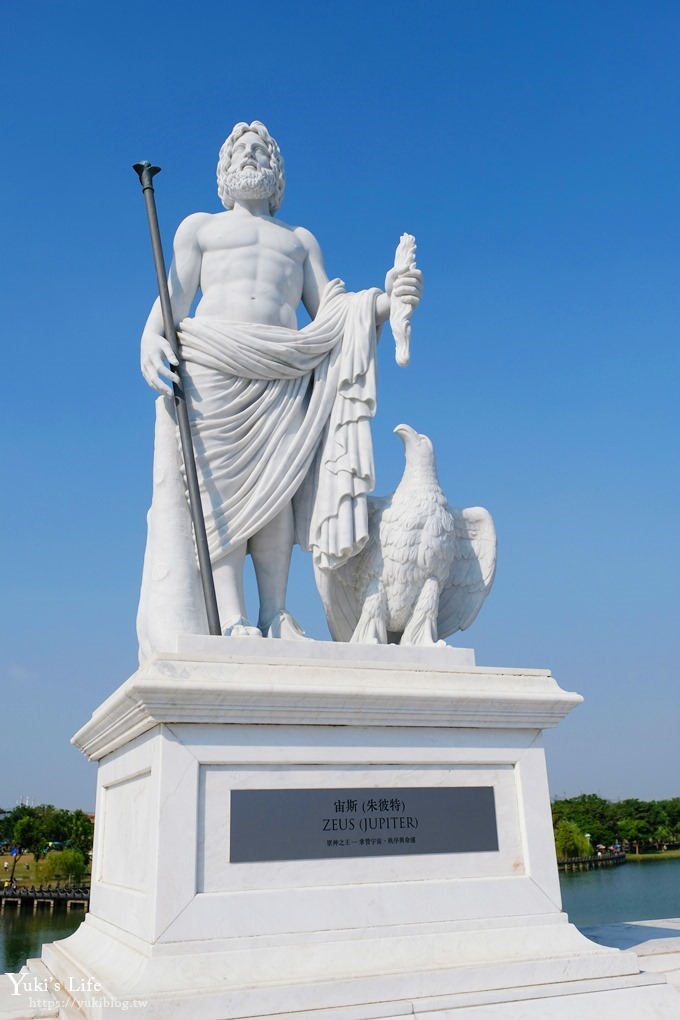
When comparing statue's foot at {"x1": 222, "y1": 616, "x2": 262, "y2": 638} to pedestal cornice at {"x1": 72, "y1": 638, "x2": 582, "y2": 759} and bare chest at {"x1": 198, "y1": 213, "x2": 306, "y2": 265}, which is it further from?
bare chest at {"x1": 198, "y1": 213, "x2": 306, "y2": 265}

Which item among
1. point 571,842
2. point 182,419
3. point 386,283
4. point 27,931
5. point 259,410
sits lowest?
point 27,931

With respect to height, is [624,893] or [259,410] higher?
[259,410]

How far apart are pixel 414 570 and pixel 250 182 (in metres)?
2.77

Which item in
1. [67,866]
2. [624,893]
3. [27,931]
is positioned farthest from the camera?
[67,866]

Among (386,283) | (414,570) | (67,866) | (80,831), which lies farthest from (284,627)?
(80,831)

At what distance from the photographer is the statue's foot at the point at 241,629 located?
4.29m

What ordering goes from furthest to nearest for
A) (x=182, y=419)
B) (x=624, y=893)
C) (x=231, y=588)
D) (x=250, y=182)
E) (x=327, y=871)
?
(x=624, y=893), (x=250, y=182), (x=231, y=588), (x=182, y=419), (x=327, y=871)

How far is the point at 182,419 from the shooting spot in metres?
4.55

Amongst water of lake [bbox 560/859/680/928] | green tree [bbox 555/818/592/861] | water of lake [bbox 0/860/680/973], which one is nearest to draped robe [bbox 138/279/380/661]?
water of lake [bbox 560/859/680/928]

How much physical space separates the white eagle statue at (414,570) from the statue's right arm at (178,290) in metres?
1.45

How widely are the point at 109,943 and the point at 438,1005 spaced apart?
145 centimetres

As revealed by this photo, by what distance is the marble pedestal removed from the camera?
119 inches

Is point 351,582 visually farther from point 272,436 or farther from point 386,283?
point 386,283

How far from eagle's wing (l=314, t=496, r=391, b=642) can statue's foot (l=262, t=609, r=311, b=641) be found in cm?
22
